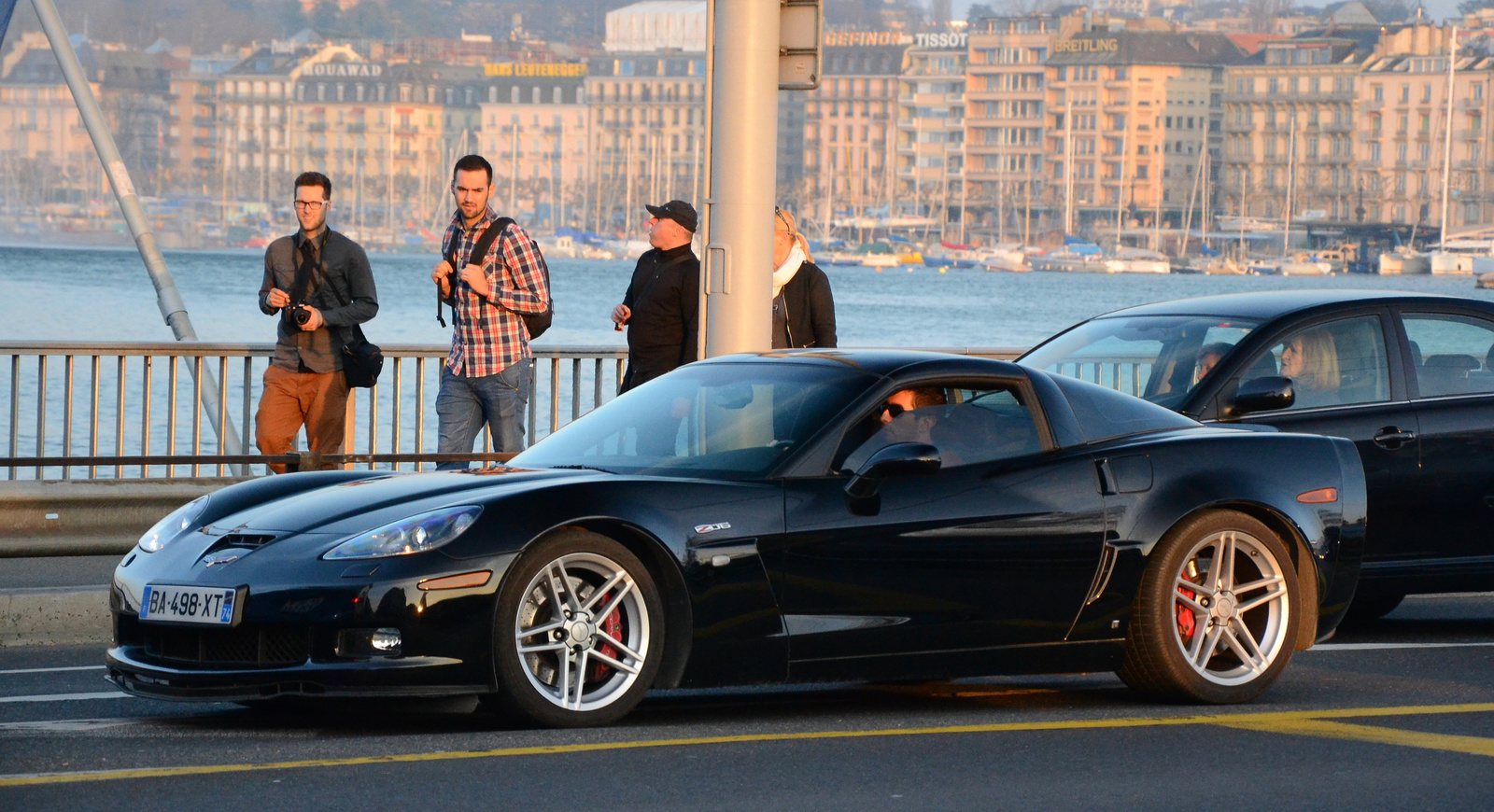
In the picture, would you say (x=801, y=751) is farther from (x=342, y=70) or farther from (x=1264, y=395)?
(x=342, y=70)

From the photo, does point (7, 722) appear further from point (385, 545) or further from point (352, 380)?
point (352, 380)

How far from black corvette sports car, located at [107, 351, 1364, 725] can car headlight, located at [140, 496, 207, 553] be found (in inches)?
0.7

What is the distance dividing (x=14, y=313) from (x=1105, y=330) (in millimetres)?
73215

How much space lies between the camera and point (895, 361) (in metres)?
7.67

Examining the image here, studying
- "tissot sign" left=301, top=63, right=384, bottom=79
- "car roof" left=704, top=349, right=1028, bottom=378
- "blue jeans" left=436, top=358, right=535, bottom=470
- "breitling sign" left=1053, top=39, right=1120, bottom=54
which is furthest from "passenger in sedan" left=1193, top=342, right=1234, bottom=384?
"tissot sign" left=301, top=63, right=384, bottom=79

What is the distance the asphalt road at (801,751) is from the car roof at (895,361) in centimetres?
115

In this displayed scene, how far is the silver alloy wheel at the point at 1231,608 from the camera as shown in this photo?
301 inches

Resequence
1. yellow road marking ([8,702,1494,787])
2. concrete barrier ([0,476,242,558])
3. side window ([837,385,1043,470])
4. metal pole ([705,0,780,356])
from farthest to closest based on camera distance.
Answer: metal pole ([705,0,780,356])
concrete barrier ([0,476,242,558])
side window ([837,385,1043,470])
yellow road marking ([8,702,1494,787])

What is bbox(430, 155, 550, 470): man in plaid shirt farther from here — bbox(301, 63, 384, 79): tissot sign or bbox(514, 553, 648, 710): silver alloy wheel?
bbox(301, 63, 384, 79): tissot sign

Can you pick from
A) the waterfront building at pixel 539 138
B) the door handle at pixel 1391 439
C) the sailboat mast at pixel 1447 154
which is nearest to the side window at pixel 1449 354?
the door handle at pixel 1391 439

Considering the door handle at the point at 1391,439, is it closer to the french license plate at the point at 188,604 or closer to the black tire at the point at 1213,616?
the black tire at the point at 1213,616

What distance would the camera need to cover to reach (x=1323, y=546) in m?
7.94

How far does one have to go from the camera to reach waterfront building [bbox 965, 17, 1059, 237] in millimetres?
185375

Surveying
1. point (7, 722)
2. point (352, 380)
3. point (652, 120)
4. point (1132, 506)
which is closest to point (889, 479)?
point (1132, 506)
